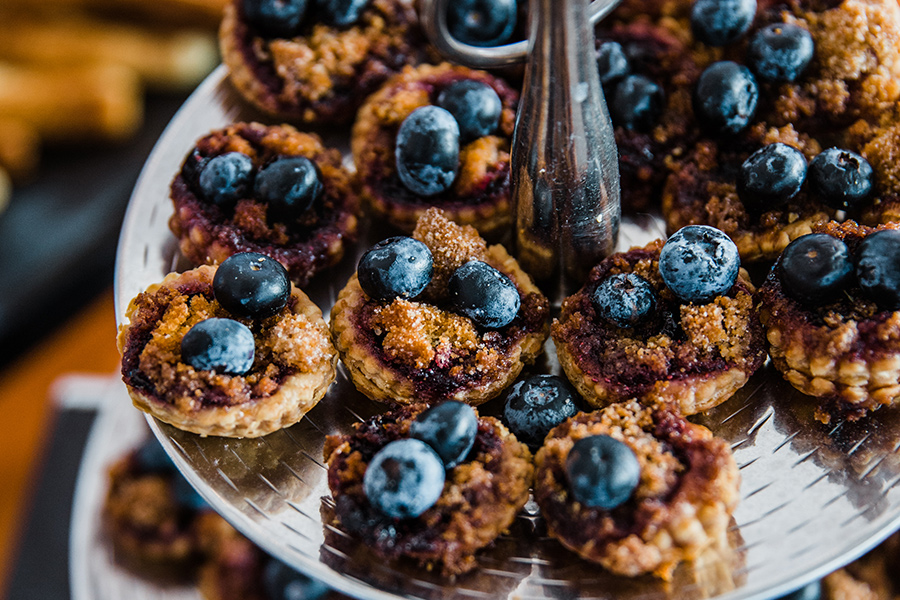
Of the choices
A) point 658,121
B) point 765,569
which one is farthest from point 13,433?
point 765,569

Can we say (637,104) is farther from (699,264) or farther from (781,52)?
(699,264)

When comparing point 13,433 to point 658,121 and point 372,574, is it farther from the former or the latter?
point 658,121

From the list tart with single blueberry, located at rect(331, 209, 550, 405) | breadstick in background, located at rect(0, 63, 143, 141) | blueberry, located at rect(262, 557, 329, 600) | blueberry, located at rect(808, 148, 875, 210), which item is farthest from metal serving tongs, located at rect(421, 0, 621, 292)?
breadstick in background, located at rect(0, 63, 143, 141)

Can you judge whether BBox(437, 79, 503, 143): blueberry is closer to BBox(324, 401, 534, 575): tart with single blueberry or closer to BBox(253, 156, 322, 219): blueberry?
BBox(253, 156, 322, 219): blueberry

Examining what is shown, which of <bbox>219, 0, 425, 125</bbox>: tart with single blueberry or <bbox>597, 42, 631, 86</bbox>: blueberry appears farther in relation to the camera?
→ <bbox>219, 0, 425, 125</bbox>: tart with single blueberry

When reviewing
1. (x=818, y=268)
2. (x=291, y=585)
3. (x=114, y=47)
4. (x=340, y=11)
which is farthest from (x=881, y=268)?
(x=114, y=47)

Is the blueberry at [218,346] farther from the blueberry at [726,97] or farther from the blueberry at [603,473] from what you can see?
the blueberry at [726,97]
